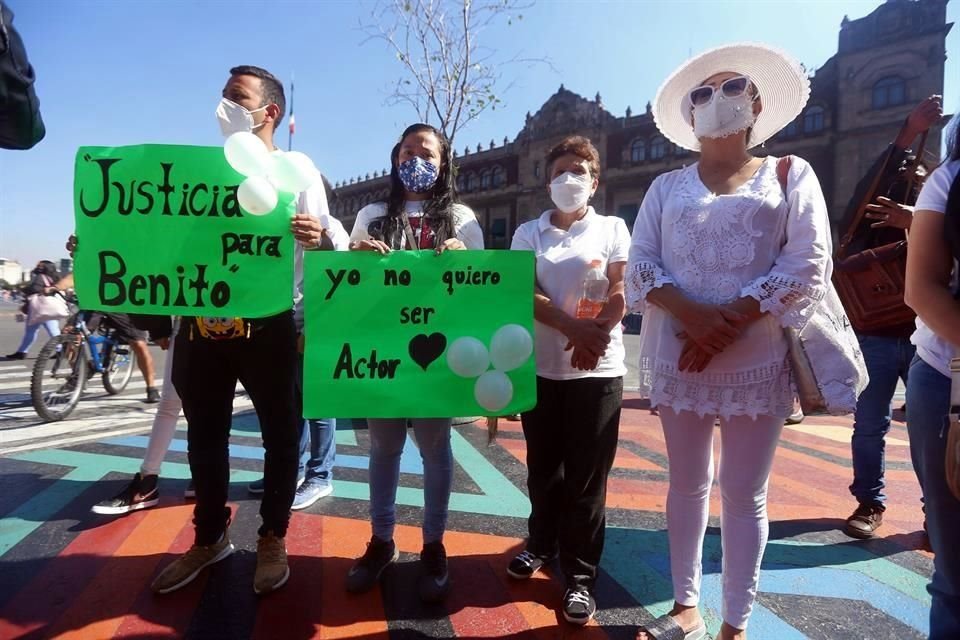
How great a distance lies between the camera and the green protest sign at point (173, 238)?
1.87m

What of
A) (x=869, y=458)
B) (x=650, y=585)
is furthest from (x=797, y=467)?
(x=650, y=585)

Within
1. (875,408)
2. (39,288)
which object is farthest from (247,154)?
(39,288)

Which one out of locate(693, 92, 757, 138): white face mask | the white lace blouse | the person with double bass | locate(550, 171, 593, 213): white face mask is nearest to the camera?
the white lace blouse

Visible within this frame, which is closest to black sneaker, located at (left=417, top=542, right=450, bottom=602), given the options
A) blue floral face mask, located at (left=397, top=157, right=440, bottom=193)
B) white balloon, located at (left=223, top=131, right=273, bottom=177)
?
blue floral face mask, located at (left=397, top=157, right=440, bottom=193)

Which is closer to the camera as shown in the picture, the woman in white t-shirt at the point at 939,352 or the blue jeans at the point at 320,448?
the woman in white t-shirt at the point at 939,352

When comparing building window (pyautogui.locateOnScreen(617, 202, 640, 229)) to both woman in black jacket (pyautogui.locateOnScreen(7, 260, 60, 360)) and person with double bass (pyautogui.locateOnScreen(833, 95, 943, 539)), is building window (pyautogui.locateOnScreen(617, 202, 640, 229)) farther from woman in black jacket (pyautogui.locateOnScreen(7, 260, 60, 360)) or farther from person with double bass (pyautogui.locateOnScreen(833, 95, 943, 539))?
person with double bass (pyautogui.locateOnScreen(833, 95, 943, 539))

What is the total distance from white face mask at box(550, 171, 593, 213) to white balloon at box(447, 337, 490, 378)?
67 centimetres

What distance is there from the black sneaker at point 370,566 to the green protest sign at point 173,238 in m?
1.03

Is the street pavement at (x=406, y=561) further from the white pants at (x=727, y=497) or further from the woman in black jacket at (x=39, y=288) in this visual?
the woman in black jacket at (x=39, y=288)

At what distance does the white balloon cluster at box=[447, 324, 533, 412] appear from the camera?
6.09ft

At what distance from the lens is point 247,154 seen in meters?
1.81

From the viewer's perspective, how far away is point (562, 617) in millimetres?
1952

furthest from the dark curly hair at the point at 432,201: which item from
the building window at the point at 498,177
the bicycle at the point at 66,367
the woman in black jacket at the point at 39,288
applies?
the building window at the point at 498,177

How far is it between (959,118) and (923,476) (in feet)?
2.89
